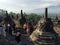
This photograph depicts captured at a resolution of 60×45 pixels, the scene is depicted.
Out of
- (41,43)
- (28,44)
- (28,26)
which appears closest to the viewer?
(28,44)

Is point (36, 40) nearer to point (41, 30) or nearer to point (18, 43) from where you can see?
point (41, 30)

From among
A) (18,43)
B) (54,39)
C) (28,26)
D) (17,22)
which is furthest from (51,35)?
(17,22)

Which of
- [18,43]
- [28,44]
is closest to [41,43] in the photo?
[28,44]

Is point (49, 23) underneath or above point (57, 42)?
above

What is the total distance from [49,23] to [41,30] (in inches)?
49.5

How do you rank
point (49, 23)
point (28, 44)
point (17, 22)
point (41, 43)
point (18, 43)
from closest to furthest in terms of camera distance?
1. point (18, 43)
2. point (28, 44)
3. point (41, 43)
4. point (49, 23)
5. point (17, 22)

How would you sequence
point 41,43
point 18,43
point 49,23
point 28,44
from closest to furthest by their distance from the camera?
1. point 18,43
2. point 28,44
3. point 41,43
4. point 49,23

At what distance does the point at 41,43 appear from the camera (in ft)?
93.7

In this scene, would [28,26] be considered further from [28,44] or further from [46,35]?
[28,44]

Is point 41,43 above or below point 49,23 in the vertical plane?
below

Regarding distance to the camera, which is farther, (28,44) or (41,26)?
(41,26)

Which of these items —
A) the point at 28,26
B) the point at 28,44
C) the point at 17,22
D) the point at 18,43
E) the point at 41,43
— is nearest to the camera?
the point at 18,43

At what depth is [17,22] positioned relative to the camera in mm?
39969

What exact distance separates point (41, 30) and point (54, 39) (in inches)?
76.1
